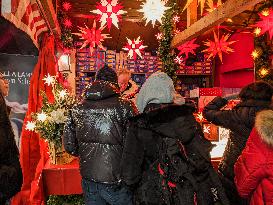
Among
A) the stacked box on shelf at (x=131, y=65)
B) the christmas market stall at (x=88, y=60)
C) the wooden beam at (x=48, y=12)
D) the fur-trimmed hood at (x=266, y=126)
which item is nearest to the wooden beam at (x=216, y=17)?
the christmas market stall at (x=88, y=60)

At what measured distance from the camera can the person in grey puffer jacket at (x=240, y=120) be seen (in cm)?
301

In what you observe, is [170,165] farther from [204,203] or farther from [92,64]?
[92,64]

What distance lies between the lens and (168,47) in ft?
19.1

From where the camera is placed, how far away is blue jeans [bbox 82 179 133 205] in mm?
2781

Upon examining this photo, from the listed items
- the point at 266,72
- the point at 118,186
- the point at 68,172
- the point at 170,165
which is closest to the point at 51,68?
the point at 68,172

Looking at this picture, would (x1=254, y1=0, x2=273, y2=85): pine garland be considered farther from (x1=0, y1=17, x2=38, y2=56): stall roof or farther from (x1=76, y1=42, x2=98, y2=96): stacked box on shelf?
(x1=0, y1=17, x2=38, y2=56): stall roof

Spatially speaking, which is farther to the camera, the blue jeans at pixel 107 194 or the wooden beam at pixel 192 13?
the wooden beam at pixel 192 13

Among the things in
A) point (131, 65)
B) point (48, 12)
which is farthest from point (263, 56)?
point (48, 12)

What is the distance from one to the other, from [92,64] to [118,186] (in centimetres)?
607

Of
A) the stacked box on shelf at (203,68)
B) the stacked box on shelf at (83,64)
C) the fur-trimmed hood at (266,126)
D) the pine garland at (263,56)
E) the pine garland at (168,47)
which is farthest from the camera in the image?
the stacked box on shelf at (203,68)

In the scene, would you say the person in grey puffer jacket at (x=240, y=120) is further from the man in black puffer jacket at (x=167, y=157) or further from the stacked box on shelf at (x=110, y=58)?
the stacked box on shelf at (x=110, y=58)

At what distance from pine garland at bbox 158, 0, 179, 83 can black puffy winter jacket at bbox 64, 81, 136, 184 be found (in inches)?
119

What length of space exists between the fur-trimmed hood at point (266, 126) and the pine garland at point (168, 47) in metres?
3.67

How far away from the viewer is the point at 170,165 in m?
2.09
